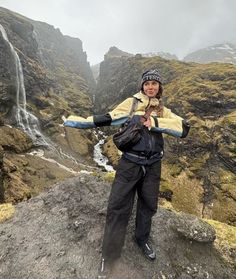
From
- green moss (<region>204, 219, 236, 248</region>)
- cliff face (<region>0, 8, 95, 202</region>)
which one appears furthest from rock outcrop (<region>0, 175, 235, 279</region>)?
cliff face (<region>0, 8, 95, 202</region>)

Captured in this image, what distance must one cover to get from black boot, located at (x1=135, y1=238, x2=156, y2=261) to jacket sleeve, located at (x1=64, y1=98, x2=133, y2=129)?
3176 mm

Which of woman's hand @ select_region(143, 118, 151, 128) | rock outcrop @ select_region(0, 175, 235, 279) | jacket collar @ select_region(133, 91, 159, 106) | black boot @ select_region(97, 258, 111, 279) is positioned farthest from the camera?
jacket collar @ select_region(133, 91, 159, 106)

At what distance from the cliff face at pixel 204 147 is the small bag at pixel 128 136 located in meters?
42.9

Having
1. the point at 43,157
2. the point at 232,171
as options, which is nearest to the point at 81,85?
the point at 43,157

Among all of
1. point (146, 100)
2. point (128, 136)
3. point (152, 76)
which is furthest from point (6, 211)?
point (152, 76)

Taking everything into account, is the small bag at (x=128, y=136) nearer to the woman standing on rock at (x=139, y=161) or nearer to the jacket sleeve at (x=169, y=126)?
the woman standing on rock at (x=139, y=161)

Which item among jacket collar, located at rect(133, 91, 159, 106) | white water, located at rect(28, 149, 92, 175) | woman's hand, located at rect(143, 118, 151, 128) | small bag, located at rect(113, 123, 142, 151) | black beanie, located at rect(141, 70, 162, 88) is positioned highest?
black beanie, located at rect(141, 70, 162, 88)

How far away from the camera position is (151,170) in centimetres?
745

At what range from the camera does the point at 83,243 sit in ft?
25.7

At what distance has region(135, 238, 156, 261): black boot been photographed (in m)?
7.73

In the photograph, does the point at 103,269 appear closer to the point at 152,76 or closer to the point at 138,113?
the point at 138,113

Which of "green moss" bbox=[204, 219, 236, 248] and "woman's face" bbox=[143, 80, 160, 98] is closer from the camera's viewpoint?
"woman's face" bbox=[143, 80, 160, 98]

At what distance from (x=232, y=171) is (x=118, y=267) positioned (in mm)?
54402

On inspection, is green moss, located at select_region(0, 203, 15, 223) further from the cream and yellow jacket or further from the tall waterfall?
the tall waterfall
